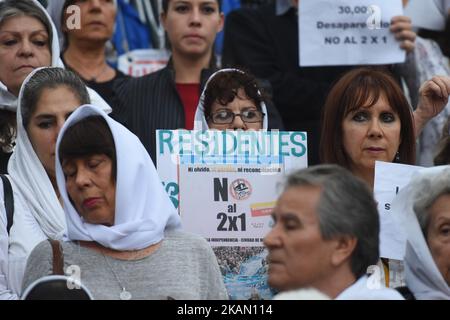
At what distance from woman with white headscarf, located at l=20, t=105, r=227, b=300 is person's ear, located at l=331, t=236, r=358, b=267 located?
2.68 ft

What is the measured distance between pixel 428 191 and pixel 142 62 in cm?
378

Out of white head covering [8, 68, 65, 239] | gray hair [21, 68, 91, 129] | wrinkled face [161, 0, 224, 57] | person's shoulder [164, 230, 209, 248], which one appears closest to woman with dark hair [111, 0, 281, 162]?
wrinkled face [161, 0, 224, 57]

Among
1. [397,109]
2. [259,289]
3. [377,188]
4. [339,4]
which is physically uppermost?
[339,4]

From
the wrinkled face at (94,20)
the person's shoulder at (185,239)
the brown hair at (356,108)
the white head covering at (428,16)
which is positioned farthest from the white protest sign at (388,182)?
the white head covering at (428,16)

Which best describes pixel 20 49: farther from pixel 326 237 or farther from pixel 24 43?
pixel 326 237

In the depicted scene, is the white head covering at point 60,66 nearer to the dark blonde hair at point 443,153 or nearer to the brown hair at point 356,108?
the brown hair at point 356,108

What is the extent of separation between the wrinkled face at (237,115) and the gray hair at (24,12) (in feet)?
3.74

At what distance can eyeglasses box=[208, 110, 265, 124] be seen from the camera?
677cm

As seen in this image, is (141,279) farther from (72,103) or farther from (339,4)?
(339,4)

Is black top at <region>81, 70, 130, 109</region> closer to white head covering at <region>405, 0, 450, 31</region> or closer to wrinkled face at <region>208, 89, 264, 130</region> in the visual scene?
wrinkled face at <region>208, 89, 264, 130</region>

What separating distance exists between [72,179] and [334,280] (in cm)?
140

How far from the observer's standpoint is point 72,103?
6398mm
